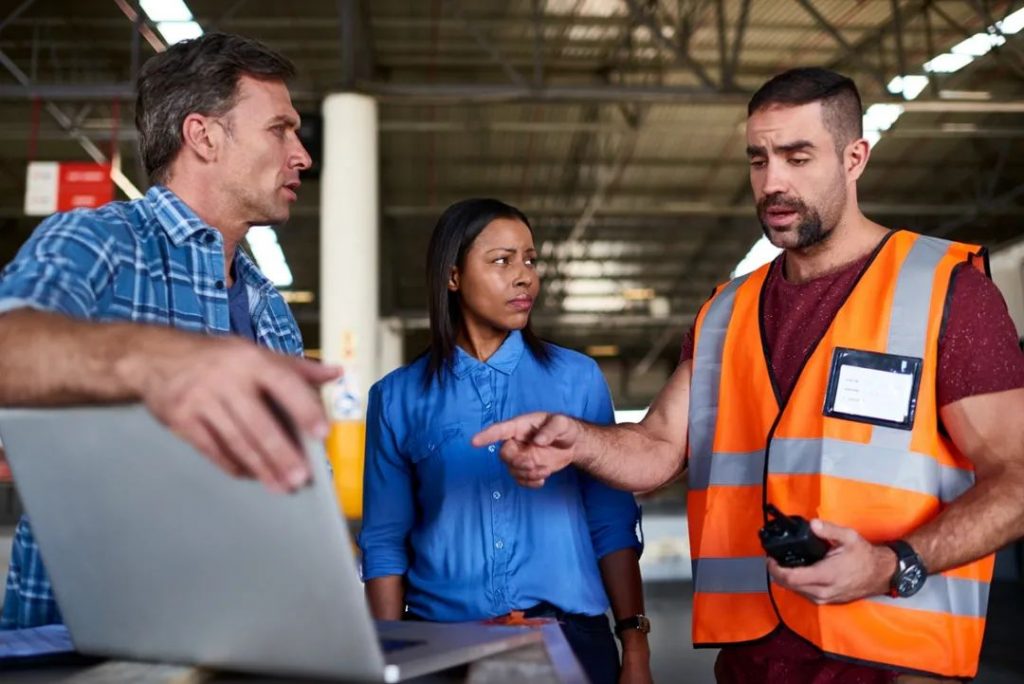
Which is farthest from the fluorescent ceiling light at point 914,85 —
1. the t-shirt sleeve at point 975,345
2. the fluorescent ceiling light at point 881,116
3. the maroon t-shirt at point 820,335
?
the t-shirt sleeve at point 975,345

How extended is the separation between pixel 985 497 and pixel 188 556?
53.1 inches

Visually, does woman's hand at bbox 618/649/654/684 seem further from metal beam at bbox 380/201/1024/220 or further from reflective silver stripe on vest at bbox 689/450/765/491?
metal beam at bbox 380/201/1024/220

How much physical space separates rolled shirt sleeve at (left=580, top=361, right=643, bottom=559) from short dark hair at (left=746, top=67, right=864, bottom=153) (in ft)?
2.42

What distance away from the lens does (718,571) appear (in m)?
1.97

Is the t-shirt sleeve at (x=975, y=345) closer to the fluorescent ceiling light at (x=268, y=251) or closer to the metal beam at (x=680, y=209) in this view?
the fluorescent ceiling light at (x=268, y=251)

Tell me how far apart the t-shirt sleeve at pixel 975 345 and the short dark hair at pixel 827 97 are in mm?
417

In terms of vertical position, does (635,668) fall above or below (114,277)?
below

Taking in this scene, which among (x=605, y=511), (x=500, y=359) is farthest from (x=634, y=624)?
(x=500, y=359)

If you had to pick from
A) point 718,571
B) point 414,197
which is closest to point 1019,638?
point 718,571

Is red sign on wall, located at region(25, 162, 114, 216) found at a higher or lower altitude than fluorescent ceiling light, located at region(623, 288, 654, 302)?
lower

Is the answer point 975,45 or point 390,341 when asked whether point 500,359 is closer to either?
point 975,45

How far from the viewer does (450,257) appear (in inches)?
91.6

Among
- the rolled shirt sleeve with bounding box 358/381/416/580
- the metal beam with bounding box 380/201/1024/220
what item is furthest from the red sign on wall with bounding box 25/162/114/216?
the metal beam with bounding box 380/201/1024/220

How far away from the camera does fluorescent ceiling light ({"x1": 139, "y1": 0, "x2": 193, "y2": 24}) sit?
809 centimetres
